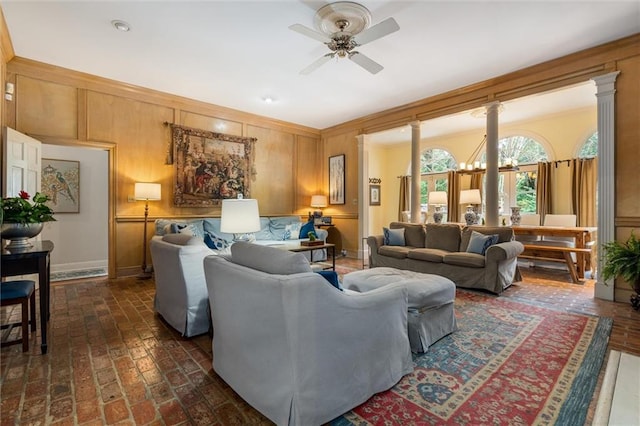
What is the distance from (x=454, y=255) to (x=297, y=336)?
339 cm

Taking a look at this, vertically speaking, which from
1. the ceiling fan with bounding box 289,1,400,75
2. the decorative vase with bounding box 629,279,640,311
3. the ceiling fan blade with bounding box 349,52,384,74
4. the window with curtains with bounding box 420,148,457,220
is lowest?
the decorative vase with bounding box 629,279,640,311

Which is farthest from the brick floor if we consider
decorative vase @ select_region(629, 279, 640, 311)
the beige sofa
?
the beige sofa

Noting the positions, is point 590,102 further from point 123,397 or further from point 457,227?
point 123,397

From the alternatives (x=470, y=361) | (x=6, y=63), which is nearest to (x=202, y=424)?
(x=470, y=361)

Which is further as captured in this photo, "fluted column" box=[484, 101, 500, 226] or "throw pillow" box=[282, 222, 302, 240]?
"throw pillow" box=[282, 222, 302, 240]

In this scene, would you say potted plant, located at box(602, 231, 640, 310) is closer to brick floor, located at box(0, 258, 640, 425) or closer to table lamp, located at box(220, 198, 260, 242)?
brick floor, located at box(0, 258, 640, 425)

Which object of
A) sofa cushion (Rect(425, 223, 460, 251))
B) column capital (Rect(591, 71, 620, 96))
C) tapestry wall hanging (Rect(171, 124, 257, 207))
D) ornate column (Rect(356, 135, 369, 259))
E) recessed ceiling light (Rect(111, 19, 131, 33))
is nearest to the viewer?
recessed ceiling light (Rect(111, 19, 131, 33))

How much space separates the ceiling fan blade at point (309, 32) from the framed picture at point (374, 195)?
18.3 ft

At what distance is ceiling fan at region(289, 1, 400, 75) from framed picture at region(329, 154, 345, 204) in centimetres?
371

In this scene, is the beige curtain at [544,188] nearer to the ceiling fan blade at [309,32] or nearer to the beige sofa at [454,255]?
the beige sofa at [454,255]

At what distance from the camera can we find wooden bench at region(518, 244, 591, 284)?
14.6ft

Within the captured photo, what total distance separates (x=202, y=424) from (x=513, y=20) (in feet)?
14.2

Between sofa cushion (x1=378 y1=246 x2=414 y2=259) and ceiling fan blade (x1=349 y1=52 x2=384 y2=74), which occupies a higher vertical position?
ceiling fan blade (x1=349 y1=52 x2=384 y2=74)

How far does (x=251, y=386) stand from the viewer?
1639mm
